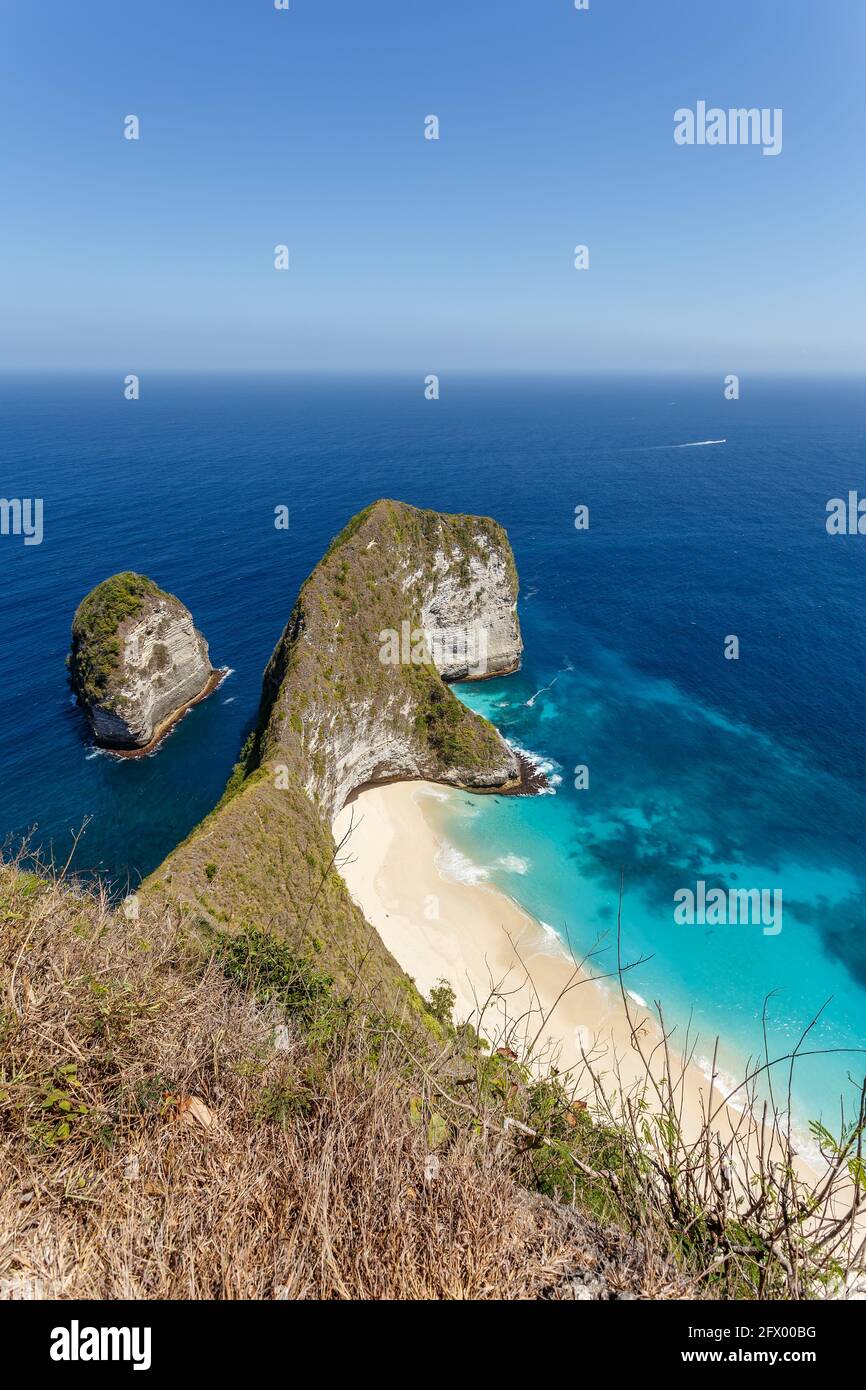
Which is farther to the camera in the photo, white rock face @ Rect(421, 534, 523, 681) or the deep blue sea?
white rock face @ Rect(421, 534, 523, 681)

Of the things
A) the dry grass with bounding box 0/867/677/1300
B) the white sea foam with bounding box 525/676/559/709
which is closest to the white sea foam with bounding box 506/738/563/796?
the white sea foam with bounding box 525/676/559/709

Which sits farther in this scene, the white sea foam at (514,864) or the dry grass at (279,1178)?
the white sea foam at (514,864)

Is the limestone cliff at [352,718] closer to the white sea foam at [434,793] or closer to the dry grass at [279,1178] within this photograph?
the white sea foam at [434,793]

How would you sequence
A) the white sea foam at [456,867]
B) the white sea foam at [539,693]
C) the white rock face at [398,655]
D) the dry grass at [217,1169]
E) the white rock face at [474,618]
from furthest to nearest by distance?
the white sea foam at [539,693]
the white rock face at [474,618]
the white sea foam at [456,867]
the white rock face at [398,655]
the dry grass at [217,1169]

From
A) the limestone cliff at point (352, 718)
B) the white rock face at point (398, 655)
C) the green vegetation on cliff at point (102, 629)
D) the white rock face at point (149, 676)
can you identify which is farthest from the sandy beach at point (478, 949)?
the green vegetation on cliff at point (102, 629)

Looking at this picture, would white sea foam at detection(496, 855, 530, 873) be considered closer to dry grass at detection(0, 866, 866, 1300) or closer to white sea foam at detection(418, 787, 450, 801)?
white sea foam at detection(418, 787, 450, 801)

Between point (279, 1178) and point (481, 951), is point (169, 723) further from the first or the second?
point (279, 1178)
